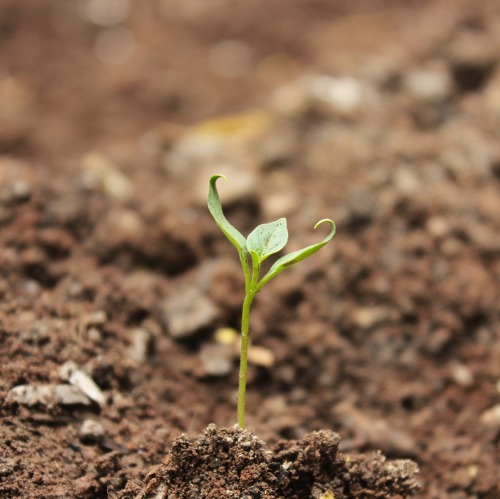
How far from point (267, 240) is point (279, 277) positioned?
0.65 metres

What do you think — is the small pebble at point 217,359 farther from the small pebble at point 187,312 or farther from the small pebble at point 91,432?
the small pebble at point 91,432

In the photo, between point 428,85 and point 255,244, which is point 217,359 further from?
point 428,85

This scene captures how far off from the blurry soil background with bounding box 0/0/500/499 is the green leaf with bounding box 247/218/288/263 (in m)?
0.48

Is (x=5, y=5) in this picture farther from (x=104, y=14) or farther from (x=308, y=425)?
(x=308, y=425)

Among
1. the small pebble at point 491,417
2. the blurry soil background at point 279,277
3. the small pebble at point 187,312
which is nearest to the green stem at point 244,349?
the blurry soil background at point 279,277

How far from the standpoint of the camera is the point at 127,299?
1.72 metres

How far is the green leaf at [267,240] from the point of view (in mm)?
1193

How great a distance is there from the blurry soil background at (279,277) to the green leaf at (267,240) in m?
0.48

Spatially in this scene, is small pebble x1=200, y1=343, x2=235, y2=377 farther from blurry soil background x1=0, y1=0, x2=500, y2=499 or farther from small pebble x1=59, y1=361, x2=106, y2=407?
small pebble x1=59, y1=361, x2=106, y2=407

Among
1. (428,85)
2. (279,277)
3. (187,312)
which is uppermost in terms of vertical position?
(428,85)

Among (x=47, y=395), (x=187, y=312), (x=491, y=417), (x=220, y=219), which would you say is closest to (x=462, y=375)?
(x=491, y=417)

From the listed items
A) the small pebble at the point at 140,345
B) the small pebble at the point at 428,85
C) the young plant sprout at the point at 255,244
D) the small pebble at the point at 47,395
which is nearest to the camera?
the young plant sprout at the point at 255,244

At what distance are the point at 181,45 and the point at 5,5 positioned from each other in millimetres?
906

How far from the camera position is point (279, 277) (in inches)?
73.2
